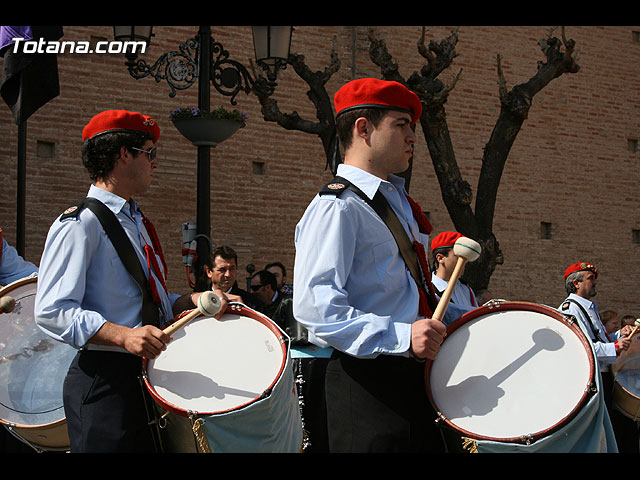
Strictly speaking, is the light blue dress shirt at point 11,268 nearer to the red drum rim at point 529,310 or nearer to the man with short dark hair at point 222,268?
the man with short dark hair at point 222,268

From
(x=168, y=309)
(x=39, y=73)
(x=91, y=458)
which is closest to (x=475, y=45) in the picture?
(x=39, y=73)

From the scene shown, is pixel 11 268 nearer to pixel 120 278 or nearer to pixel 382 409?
pixel 120 278

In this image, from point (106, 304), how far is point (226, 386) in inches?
17.9

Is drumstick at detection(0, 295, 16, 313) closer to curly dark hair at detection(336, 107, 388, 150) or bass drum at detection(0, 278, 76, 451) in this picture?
bass drum at detection(0, 278, 76, 451)

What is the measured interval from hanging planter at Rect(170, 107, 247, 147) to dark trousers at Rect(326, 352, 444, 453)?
15.1 feet

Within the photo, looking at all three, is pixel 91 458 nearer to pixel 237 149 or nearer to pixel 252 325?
pixel 252 325

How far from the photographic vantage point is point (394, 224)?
2635 millimetres

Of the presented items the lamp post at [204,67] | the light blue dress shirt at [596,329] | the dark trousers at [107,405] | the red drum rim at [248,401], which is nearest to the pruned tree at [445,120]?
the lamp post at [204,67]

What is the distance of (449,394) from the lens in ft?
8.23

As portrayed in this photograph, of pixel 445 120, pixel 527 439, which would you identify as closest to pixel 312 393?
pixel 527 439

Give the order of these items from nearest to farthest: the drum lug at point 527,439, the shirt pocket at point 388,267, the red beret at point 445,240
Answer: the drum lug at point 527,439 < the shirt pocket at point 388,267 < the red beret at point 445,240

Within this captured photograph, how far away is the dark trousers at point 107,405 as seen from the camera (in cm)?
267

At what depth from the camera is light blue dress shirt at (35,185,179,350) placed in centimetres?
265

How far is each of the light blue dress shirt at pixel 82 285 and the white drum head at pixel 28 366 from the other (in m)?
0.97
